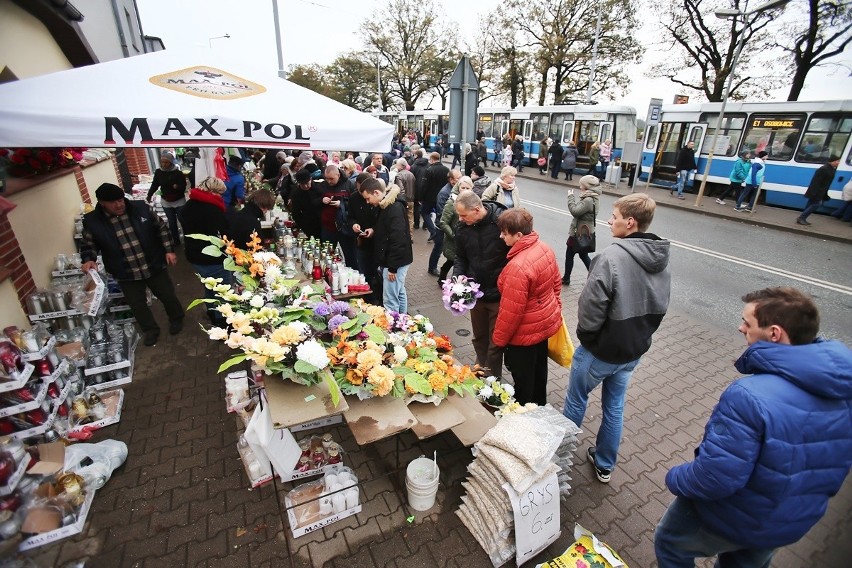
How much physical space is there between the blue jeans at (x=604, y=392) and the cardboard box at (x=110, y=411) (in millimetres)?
4006

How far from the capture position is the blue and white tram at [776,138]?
462 inches

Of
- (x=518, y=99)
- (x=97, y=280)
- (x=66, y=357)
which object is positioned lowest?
(x=66, y=357)

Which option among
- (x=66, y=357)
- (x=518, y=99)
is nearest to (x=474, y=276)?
(x=66, y=357)

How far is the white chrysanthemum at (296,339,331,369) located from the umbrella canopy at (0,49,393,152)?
6.07ft

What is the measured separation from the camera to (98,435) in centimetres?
350

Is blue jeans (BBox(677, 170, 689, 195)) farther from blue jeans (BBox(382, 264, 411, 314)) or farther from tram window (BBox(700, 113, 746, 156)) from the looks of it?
blue jeans (BBox(382, 264, 411, 314))

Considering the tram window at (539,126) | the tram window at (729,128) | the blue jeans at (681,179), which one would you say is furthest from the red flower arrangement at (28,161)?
the tram window at (539,126)

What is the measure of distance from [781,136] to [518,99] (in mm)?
24283

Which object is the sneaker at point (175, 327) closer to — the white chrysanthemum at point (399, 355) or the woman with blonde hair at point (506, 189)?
the white chrysanthemum at point (399, 355)

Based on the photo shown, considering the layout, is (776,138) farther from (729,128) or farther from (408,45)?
(408,45)

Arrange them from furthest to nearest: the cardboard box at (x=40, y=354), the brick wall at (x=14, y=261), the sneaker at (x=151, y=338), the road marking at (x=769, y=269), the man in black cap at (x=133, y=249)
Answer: the road marking at (x=769, y=269) → the sneaker at (x=151, y=338) → the man in black cap at (x=133, y=249) → the brick wall at (x=14, y=261) → the cardboard box at (x=40, y=354)

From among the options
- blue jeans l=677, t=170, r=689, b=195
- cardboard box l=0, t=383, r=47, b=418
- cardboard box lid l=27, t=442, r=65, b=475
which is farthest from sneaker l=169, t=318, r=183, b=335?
blue jeans l=677, t=170, r=689, b=195

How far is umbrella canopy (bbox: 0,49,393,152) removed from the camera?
272cm

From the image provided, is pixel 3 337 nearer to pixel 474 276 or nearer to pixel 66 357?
pixel 66 357
